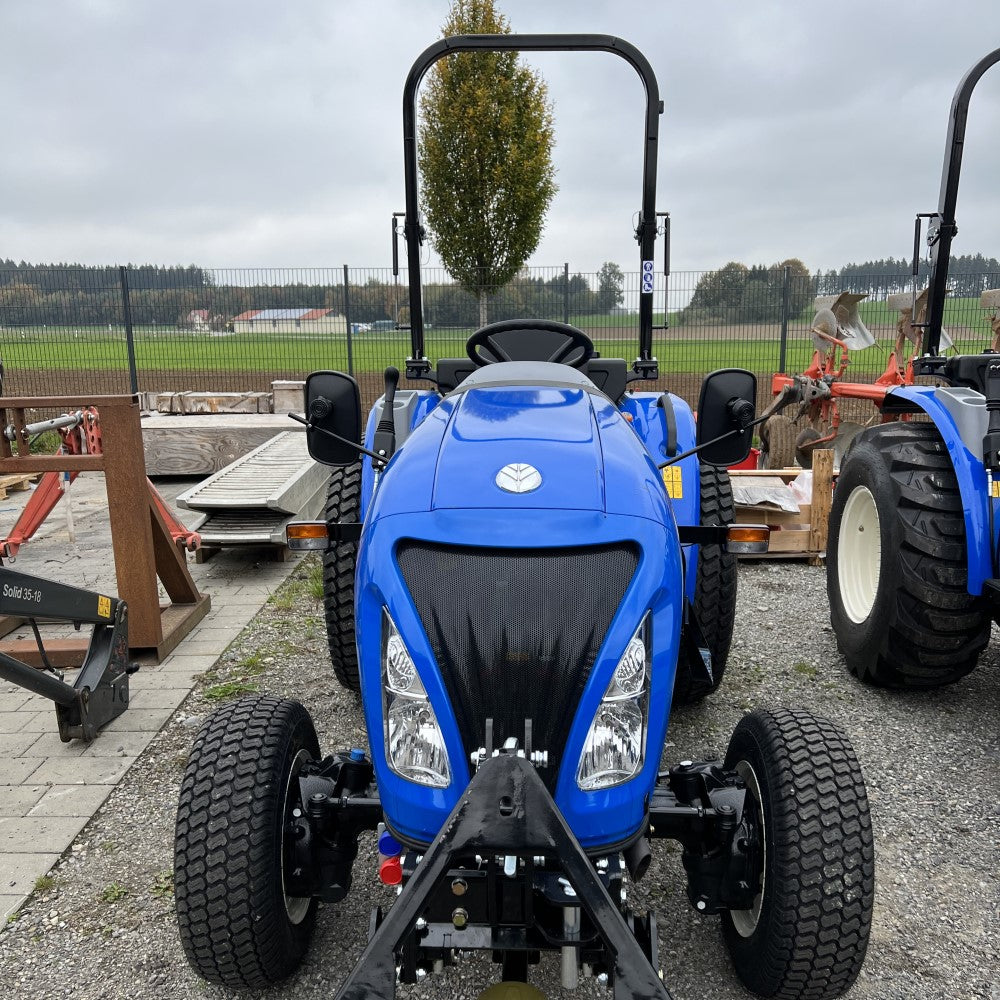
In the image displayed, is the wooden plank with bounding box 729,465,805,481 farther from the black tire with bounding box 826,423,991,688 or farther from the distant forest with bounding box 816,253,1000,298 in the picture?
the distant forest with bounding box 816,253,1000,298

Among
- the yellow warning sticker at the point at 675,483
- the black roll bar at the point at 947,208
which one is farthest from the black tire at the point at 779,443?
the yellow warning sticker at the point at 675,483

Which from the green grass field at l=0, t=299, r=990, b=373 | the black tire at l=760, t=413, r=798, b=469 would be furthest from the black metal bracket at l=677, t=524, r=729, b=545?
the green grass field at l=0, t=299, r=990, b=373

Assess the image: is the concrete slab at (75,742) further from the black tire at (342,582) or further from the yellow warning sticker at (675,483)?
the yellow warning sticker at (675,483)

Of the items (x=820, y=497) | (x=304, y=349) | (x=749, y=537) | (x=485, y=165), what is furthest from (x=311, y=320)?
(x=749, y=537)

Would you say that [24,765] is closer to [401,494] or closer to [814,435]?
[401,494]

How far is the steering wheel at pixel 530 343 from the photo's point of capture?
304 centimetres

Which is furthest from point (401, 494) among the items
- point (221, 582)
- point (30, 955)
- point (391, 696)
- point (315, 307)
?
point (315, 307)

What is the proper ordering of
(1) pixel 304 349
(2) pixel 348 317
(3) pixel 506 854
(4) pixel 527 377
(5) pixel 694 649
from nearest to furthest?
(3) pixel 506 854 < (4) pixel 527 377 < (5) pixel 694 649 < (2) pixel 348 317 < (1) pixel 304 349

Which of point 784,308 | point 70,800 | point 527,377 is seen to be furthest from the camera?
point 784,308

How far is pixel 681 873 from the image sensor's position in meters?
2.45

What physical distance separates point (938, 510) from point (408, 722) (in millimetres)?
2404

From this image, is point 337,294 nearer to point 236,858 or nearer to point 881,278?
point 881,278

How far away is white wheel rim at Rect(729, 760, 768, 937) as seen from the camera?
186cm

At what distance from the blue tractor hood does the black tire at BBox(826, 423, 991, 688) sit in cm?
159
